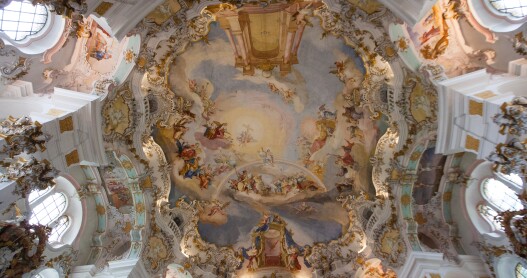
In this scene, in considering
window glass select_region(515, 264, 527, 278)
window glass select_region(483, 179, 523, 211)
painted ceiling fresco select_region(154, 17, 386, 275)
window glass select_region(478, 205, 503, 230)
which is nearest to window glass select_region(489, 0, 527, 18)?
painted ceiling fresco select_region(154, 17, 386, 275)

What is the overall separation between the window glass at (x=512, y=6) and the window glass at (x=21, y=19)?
12.4 meters

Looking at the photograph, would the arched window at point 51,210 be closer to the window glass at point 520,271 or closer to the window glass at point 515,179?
the window glass at point 515,179

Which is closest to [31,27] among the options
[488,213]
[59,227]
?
[59,227]

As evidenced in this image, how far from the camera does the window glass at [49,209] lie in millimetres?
→ 11578

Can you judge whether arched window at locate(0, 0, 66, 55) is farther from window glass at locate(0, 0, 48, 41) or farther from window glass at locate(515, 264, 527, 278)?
window glass at locate(515, 264, 527, 278)

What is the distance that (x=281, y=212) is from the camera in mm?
16625

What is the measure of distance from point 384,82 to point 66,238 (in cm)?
1189

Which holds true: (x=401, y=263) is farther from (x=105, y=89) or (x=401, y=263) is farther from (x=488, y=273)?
(x=105, y=89)

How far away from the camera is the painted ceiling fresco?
14203 mm

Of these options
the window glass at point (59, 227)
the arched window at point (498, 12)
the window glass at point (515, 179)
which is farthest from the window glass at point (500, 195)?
the window glass at point (59, 227)

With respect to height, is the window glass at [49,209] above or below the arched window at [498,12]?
below

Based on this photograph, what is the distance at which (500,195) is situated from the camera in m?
12.0

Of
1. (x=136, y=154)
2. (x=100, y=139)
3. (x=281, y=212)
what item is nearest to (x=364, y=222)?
(x=281, y=212)

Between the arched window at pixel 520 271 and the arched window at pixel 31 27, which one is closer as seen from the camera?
the arched window at pixel 31 27
